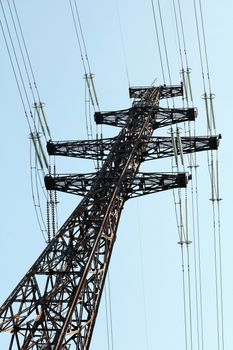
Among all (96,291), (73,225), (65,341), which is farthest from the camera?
(73,225)

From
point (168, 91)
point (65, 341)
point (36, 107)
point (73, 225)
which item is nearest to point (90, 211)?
point (73, 225)

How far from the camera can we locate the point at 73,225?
27.3 meters

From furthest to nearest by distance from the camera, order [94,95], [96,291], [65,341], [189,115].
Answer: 1. [94,95]
2. [189,115]
3. [96,291]
4. [65,341]

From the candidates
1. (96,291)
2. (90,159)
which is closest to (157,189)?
(90,159)

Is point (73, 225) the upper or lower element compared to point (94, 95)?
lower

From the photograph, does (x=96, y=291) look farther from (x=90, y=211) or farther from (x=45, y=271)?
(x=90, y=211)

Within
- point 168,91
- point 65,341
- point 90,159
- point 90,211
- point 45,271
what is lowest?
point 65,341

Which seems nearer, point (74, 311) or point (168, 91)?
point (74, 311)

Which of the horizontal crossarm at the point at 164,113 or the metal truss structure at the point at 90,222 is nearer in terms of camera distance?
the metal truss structure at the point at 90,222

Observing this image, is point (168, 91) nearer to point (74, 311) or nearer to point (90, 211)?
point (90, 211)

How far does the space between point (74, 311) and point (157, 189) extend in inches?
314

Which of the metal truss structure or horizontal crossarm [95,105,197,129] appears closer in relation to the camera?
the metal truss structure

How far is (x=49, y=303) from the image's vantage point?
958 inches

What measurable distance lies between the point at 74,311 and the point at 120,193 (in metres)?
6.48
